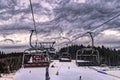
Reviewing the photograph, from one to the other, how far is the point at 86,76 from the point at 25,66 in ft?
16.9

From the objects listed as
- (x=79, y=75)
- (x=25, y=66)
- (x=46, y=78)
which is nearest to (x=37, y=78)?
(x=46, y=78)

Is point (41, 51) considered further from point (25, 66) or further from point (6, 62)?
point (6, 62)

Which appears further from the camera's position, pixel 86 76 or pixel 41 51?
pixel 41 51

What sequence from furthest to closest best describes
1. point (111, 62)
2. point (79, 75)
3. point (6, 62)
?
1. point (6, 62)
2. point (111, 62)
3. point (79, 75)

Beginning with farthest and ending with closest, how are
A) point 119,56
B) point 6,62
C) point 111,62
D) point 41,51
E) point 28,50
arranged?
point 6,62
point 111,62
point 119,56
point 41,51
point 28,50

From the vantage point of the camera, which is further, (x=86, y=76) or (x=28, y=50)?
(x=28, y=50)

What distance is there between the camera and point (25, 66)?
1847cm

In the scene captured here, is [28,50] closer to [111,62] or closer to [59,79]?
[59,79]

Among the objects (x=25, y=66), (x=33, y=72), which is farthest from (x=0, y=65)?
(x=33, y=72)

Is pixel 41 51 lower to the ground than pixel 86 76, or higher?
higher

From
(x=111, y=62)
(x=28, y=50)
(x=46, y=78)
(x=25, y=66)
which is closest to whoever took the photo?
(x=46, y=78)

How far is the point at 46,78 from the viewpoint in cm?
1352

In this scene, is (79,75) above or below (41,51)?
below

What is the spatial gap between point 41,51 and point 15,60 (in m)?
40.8
